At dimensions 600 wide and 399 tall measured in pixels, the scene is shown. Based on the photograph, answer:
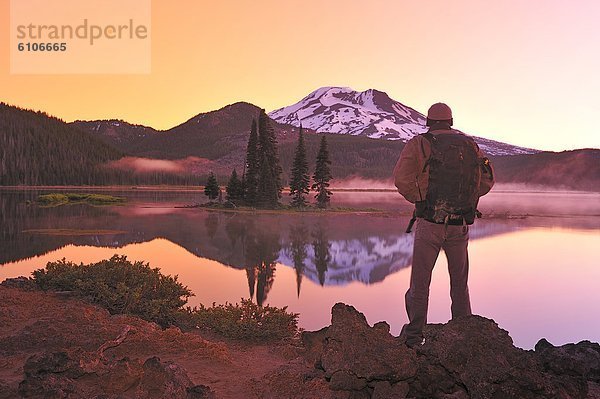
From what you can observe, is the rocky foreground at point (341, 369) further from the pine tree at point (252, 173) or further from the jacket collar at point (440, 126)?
the pine tree at point (252, 173)

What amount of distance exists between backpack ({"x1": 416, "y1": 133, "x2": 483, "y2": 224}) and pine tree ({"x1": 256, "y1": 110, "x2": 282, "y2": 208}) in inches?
1670

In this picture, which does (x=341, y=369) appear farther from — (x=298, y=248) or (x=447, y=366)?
(x=298, y=248)

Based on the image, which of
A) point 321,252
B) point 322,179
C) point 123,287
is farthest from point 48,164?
point 123,287

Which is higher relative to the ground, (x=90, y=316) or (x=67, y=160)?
(x=67, y=160)

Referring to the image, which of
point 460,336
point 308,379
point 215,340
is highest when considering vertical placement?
point 460,336

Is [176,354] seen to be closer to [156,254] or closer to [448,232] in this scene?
[448,232]

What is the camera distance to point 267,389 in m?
5.89

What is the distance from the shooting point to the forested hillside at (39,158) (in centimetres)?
16412

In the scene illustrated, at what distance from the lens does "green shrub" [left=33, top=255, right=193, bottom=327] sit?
10.1 m

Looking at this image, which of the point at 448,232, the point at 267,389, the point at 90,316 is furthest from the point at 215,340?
the point at 448,232

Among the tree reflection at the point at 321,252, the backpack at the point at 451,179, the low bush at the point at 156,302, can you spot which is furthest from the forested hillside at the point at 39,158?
the backpack at the point at 451,179

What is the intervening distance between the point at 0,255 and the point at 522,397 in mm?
19660

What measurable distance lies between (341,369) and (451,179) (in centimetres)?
285

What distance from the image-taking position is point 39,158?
A: 6880 inches
